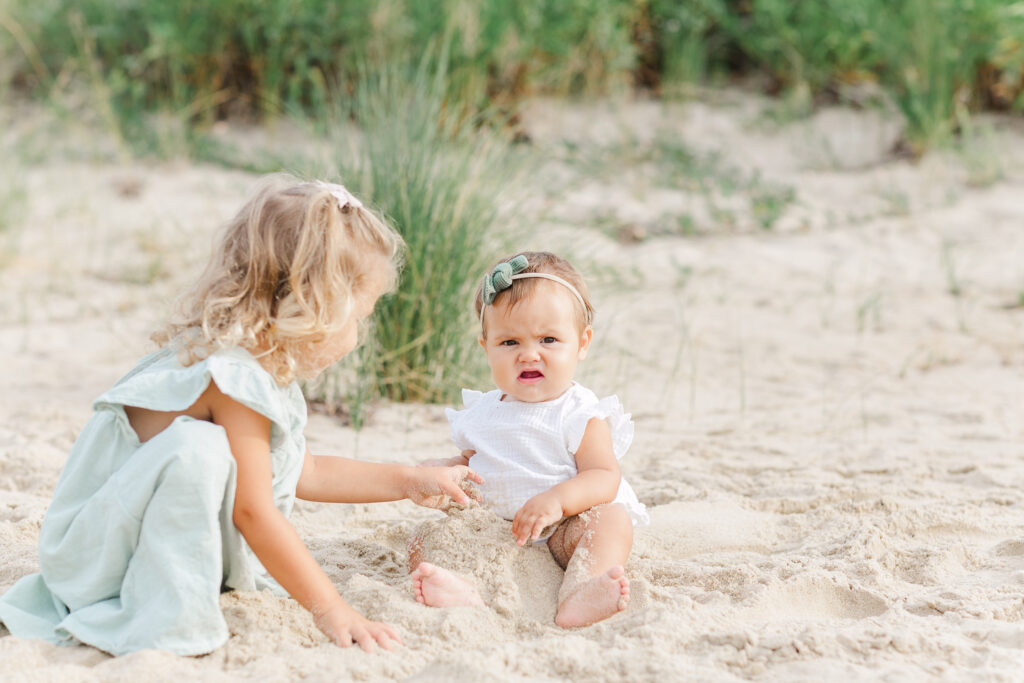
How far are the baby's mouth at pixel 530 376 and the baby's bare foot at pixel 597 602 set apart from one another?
0.47m

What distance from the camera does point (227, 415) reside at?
2133 mm

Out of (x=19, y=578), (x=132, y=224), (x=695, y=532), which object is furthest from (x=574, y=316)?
(x=132, y=224)

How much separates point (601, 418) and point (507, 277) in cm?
38

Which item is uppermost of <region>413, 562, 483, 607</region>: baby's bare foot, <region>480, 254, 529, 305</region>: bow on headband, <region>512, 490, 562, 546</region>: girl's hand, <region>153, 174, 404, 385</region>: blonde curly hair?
<region>153, 174, 404, 385</region>: blonde curly hair

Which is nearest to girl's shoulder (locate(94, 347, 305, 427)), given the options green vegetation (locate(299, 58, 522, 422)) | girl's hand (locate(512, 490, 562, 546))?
girl's hand (locate(512, 490, 562, 546))

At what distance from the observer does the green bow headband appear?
2525 mm

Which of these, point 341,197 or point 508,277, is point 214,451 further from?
Answer: point 508,277

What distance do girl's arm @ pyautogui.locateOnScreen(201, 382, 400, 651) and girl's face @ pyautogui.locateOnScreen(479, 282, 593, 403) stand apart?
24.1 inches

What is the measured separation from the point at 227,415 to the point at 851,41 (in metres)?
6.24

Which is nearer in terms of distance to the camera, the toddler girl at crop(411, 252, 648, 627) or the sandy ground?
the sandy ground

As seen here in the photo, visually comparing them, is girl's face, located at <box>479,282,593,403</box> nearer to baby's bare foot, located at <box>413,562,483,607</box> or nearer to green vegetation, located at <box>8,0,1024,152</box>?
baby's bare foot, located at <box>413,562,483,607</box>

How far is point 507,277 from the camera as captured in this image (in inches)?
99.4

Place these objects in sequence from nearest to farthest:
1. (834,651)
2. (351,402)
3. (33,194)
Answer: (834,651)
(351,402)
(33,194)

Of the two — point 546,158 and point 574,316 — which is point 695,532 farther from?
point 546,158
